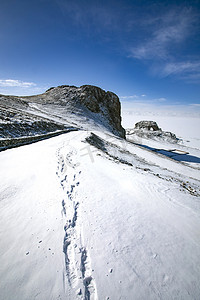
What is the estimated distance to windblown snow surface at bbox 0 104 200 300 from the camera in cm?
192

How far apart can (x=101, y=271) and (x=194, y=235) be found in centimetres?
219

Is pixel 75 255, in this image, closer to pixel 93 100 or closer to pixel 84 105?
pixel 84 105

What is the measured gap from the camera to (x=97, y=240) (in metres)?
2.69

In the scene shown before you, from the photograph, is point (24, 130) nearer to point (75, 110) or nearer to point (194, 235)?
point (194, 235)

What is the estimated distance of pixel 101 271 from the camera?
2121 millimetres

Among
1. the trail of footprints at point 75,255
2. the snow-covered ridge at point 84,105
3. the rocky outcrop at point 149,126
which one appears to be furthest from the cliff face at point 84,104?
the trail of footprints at point 75,255

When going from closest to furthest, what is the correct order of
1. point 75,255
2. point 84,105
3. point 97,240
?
point 75,255 → point 97,240 → point 84,105

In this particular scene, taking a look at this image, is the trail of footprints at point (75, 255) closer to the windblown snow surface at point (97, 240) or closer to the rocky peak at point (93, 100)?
the windblown snow surface at point (97, 240)

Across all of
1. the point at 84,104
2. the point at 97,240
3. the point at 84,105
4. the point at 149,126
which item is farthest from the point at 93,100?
the point at 97,240

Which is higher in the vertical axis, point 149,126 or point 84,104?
point 84,104

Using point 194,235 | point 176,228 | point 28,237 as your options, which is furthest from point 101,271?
point 194,235

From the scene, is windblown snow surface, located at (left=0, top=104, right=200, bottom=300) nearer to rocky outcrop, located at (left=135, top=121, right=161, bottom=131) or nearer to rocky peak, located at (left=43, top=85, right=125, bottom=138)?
rocky peak, located at (left=43, top=85, right=125, bottom=138)

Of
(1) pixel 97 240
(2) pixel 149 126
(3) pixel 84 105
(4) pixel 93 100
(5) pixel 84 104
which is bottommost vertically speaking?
(1) pixel 97 240

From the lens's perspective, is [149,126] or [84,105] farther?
[149,126]
